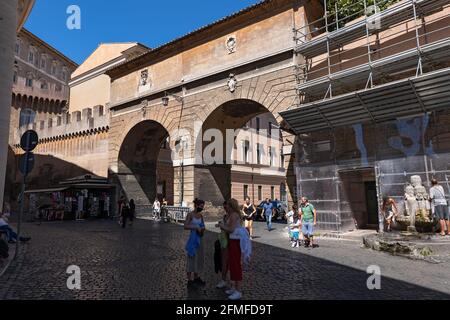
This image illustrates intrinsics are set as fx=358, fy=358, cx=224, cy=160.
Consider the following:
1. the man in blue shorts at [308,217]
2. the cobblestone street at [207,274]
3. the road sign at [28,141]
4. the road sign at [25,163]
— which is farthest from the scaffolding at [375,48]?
the road sign at [25,163]

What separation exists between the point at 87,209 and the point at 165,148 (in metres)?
9.92

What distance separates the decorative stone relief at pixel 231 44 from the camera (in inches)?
755

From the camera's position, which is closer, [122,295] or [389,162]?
[122,295]

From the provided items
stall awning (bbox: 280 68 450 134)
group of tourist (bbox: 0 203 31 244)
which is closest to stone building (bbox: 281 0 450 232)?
stall awning (bbox: 280 68 450 134)

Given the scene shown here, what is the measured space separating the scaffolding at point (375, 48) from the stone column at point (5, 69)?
1053cm

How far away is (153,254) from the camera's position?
Answer: 368 inches

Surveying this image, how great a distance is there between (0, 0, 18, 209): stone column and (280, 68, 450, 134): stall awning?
32.2ft

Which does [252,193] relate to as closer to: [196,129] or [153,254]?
[196,129]

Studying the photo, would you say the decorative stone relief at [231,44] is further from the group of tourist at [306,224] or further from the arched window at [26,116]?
the arched window at [26,116]

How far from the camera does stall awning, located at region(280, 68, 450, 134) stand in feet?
37.7

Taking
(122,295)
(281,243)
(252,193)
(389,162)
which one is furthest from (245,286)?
(252,193)

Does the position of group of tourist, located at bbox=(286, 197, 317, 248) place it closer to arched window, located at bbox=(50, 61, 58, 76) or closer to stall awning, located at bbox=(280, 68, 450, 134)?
stall awning, located at bbox=(280, 68, 450, 134)

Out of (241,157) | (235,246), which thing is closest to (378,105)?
(235,246)

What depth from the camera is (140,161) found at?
26203mm
